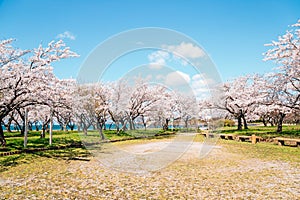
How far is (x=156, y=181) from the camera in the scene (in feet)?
25.3

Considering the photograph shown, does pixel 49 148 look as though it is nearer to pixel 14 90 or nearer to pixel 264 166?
pixel 14 90

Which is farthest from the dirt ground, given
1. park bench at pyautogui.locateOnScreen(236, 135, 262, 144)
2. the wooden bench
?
the wooden bench

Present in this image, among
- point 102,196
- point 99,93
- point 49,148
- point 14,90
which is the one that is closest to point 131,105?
point 99,93

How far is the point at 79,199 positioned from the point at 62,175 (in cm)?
273

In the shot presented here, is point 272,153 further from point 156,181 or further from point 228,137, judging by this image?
point 228,137

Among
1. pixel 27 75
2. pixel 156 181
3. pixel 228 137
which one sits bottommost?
pixel 228 137

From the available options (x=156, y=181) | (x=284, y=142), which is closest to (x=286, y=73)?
(x=284, y=142)

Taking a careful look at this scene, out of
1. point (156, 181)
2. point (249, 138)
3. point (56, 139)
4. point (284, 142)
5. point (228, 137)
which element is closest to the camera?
point (156, 181)

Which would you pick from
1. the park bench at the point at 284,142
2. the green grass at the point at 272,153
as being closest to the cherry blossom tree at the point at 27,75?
the green grass at the point at 272,153

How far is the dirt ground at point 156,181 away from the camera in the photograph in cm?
637

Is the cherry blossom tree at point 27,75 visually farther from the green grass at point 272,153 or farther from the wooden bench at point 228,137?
the wooden bench at point 228,137

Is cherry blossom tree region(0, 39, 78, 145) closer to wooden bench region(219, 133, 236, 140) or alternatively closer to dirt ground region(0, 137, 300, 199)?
dirt ground region(0, 137, 300, 199)

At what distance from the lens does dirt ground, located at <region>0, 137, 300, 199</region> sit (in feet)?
20.9

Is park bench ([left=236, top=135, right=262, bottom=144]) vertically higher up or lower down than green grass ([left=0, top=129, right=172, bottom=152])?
lower down
